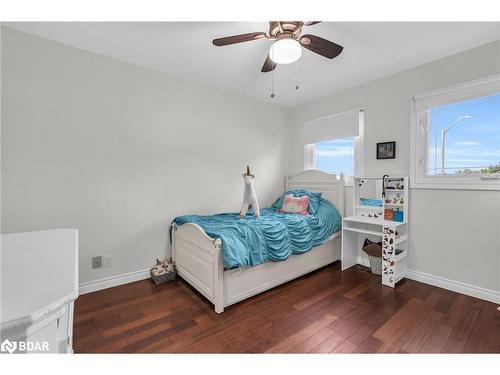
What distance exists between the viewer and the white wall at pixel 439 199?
2127mm

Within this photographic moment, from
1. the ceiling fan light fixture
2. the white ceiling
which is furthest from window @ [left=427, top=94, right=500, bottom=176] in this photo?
the ceiling fan light fixture

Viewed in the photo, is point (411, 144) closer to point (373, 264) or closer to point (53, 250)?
point (373, 264)

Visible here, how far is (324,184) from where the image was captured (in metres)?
3.39

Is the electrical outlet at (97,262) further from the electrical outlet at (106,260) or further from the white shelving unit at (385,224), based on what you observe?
the white shelving unit at (385,224)

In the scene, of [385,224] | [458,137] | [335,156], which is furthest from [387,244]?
[335,156]

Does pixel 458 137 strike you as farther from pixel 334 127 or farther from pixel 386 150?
pixel 334 127

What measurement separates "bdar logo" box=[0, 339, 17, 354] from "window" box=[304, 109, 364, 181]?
10.6 feet

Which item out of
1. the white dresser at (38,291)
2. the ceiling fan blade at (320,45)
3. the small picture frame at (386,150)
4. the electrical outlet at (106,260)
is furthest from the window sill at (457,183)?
the electrical outlet at (106,260)

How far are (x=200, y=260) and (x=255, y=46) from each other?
2.07 metres

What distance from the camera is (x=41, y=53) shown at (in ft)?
6.75

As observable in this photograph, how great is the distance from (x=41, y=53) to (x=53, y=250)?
194cm

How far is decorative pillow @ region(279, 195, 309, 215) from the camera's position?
3.02 m
